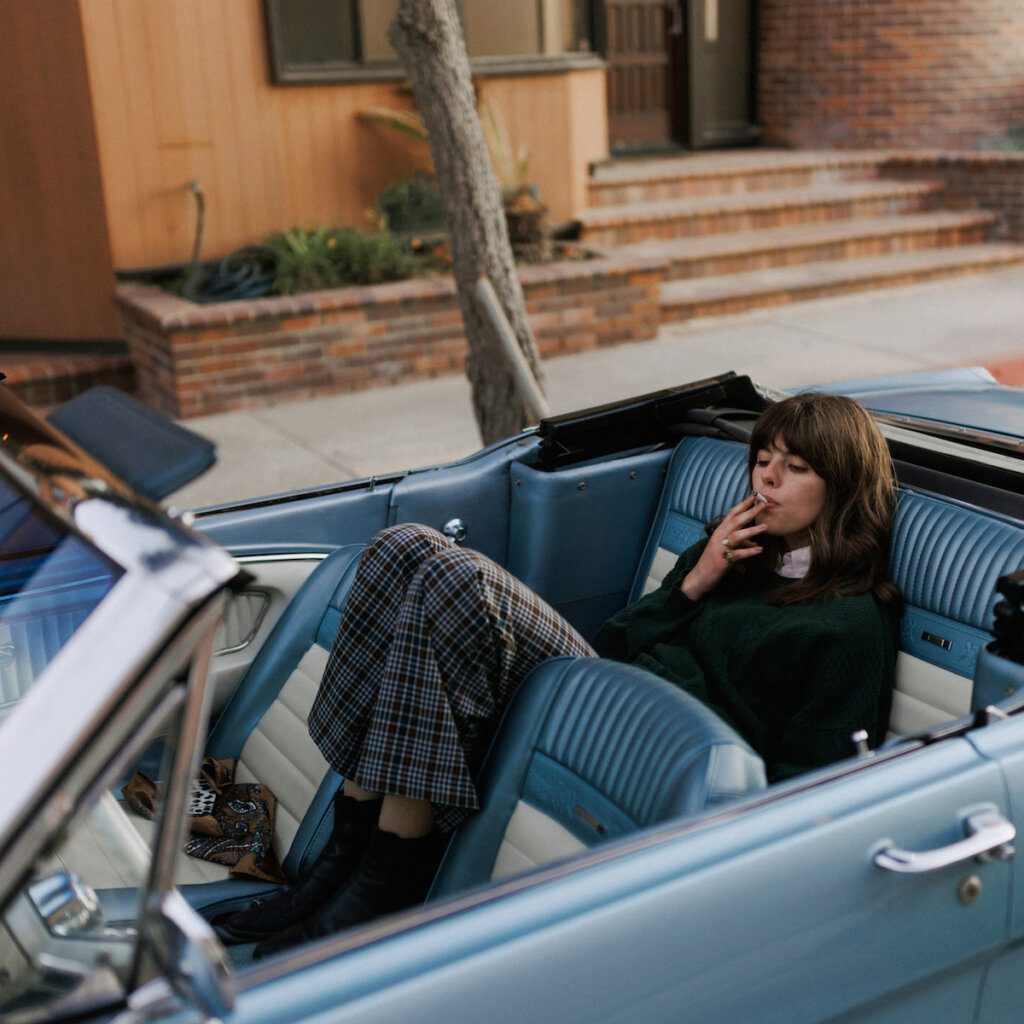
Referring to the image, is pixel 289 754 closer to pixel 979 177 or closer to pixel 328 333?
pixel 328 333

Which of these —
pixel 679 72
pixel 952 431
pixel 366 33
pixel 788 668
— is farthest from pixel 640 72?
pixel 788 668

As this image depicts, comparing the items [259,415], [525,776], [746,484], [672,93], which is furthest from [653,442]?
[672,93]

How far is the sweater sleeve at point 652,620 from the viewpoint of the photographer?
105 inches

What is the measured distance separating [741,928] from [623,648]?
122 cm

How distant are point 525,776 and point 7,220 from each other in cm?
660

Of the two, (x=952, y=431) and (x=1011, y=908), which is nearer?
(x=1011, y=908)

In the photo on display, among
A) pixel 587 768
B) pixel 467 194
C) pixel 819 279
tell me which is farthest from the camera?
pixel 819 279

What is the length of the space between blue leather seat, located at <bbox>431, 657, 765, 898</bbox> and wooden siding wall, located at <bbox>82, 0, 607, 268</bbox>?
5866 millimetres

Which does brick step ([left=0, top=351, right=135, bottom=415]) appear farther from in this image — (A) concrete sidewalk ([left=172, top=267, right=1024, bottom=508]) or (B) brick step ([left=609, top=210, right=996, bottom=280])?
(B) brick step ([left=609, top=210, right=996, bottom=280])

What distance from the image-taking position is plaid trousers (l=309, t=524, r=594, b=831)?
6.97 ft

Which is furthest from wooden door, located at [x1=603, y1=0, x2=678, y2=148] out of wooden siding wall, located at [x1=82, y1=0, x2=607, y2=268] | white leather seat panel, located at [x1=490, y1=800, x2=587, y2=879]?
white leather seat panel, located at [x1=490, y1=800, x2=587, y2=879]

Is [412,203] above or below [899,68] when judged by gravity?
below

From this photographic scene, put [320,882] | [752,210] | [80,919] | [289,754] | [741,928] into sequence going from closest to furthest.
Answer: [80,919] < [741,928] < [320,882] < [289,754] < [752,210]

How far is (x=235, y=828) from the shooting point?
253 cm
